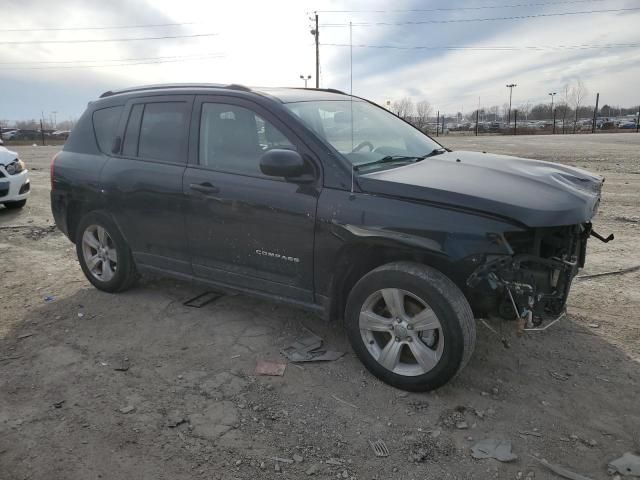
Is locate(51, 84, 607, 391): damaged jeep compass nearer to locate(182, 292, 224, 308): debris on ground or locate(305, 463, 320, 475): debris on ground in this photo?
locate(182, 292, 224, 308): debris on ground

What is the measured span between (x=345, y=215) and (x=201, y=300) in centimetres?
207

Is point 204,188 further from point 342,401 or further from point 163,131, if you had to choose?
point 342,401

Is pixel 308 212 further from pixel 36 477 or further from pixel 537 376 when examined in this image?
pixel 36 477

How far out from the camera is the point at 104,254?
4910mm

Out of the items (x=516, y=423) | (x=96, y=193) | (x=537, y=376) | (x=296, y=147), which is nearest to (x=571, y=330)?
(x=537, y=376)

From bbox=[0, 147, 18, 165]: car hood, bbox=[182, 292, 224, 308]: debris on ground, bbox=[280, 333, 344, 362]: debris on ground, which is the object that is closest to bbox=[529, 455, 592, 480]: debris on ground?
bbox=[280, 333, 344, 362]: debris on ground

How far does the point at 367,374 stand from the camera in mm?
3453

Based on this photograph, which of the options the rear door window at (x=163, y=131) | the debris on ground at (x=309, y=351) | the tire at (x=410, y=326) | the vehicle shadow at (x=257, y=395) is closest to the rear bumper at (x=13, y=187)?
the vehicle shadow at (x=257, y=395)

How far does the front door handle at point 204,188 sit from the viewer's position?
3.86 meters

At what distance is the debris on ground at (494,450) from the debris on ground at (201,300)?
8.96 ft

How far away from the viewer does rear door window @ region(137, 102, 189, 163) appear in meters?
4.18

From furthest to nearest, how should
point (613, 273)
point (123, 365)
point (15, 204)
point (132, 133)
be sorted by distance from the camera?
point (15, 204), point (613, 273), point (132, 133), point (123, 365)

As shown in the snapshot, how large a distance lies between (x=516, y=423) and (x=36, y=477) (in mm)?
2559

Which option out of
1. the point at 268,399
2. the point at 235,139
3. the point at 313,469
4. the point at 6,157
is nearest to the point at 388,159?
the point at 235,139
